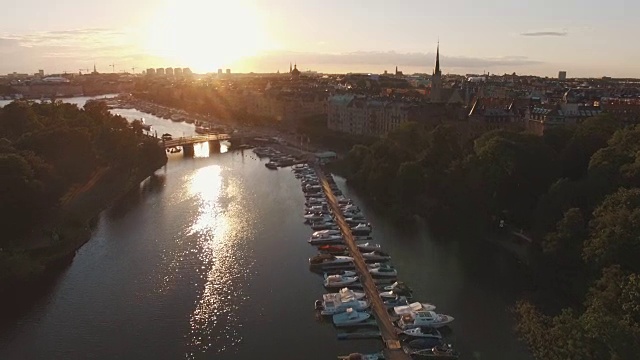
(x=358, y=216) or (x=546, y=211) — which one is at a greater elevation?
(x=546, y=211)

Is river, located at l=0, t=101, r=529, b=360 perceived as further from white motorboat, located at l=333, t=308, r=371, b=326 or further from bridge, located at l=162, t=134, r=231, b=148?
bridge, located at l=162, t=134, r=231, b=148

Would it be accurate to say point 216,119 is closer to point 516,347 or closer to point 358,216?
point 358,216

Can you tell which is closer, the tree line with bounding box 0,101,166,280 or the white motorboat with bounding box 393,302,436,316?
the white motorboat with bounding box 393,302,436,316

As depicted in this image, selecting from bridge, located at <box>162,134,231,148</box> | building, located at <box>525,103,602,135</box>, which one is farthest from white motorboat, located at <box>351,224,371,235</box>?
bridge, located at <box>162,134,231,148</box>

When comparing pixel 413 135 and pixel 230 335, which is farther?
pixel 413 135

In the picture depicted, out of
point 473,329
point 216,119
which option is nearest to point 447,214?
point 473,329

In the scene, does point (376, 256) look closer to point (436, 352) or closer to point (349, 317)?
point (349, 317)

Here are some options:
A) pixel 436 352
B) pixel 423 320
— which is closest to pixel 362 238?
pixel 423 320
